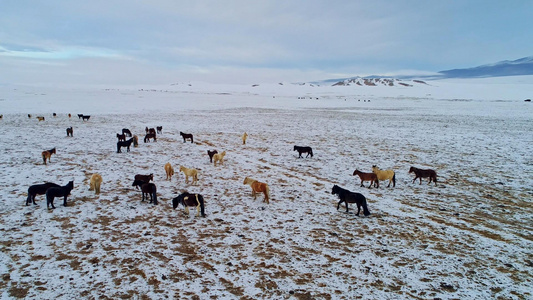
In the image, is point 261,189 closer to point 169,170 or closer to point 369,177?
point 169,170

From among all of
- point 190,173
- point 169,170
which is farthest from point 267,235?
point 169,170

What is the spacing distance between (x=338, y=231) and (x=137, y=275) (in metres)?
4.73

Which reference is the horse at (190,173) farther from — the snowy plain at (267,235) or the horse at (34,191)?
the horse at (34,191)

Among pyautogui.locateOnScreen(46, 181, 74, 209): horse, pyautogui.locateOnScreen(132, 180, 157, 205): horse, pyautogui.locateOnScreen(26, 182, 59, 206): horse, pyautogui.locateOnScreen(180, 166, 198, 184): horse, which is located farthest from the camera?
pyautogui.locateOnScreen(180, 166, 198, 184): horse

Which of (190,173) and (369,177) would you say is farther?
(369,177)

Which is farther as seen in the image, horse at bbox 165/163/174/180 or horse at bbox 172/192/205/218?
horse at bbox 165/163/174/180

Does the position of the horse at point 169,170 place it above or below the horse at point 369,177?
above

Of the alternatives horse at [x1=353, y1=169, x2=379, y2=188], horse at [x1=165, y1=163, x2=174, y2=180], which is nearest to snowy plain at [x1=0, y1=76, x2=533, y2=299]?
horse at [x1=165, y1=163, x2=174, y2=180]

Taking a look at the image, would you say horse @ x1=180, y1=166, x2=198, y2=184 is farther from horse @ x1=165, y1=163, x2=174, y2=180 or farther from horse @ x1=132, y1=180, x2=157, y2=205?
horse @ x1=132, y1=180, x2=157, y2=205

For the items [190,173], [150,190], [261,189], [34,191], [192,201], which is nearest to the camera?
[192,201]

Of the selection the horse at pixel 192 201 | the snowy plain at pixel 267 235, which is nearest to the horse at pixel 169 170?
the snowy plain at pixel 267 235

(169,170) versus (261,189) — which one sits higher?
(169,170)

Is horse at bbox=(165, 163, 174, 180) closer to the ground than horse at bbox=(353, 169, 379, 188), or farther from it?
farther from it

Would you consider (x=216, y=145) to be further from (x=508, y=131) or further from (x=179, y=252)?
(x=508, y=131)
